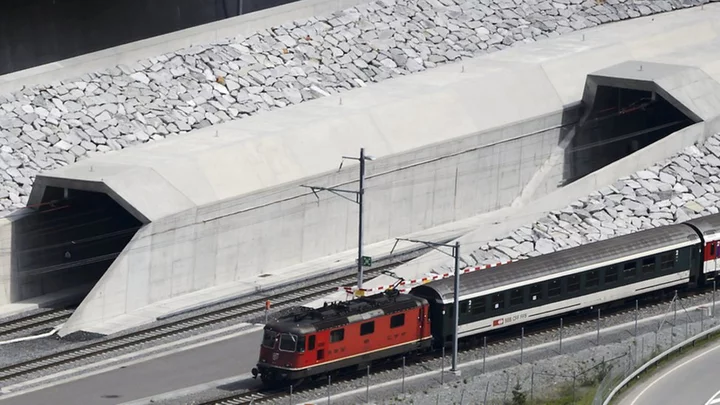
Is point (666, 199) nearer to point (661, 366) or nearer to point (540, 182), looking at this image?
point (540, 182)

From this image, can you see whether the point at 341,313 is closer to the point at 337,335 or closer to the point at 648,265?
the point at 337,335

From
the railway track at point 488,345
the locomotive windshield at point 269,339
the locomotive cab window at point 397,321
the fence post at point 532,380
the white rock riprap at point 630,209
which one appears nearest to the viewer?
the railway track at point 488,345

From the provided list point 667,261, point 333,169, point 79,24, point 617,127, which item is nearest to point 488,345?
point 667,261

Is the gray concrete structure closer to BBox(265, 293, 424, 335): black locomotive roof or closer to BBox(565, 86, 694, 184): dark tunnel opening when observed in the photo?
BBox(565, 86, 694, 184): dark tunnel opening

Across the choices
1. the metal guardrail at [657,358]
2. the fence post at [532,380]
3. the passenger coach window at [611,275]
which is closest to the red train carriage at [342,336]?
the fence post at [532,380]

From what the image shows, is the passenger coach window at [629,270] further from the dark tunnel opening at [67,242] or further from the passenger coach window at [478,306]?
the dark tunnel opening at [67,242]

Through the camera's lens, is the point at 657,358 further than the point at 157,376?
No
